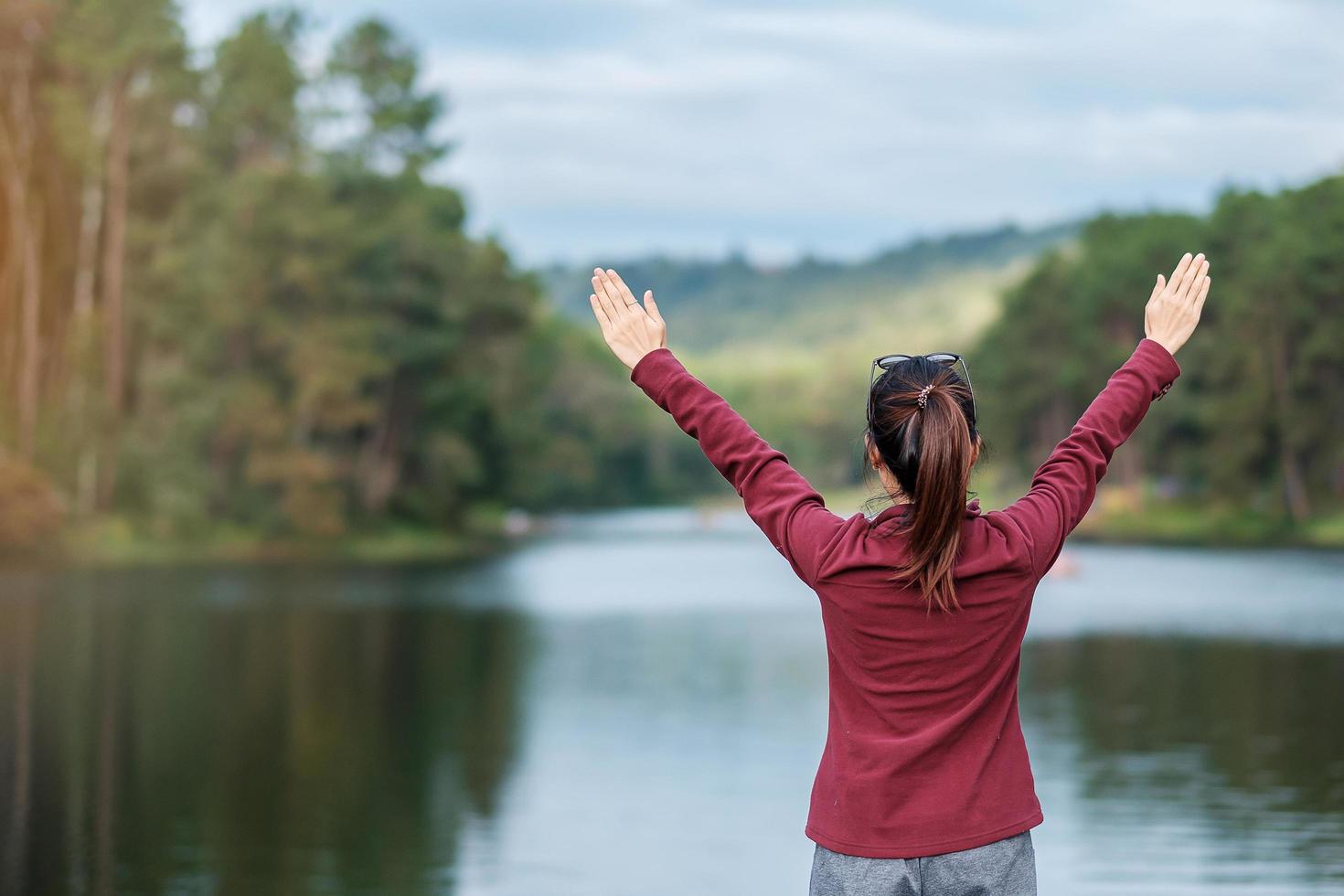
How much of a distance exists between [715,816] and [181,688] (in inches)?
248

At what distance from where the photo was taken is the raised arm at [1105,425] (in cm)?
168

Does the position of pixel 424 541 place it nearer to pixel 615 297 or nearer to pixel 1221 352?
pixel 1221 352

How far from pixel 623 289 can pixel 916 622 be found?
0.51 metres

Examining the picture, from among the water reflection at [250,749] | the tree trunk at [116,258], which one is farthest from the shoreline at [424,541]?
the water reflection at [250,749]

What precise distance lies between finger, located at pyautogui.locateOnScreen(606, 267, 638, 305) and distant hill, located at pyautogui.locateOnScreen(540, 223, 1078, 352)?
15460 cm

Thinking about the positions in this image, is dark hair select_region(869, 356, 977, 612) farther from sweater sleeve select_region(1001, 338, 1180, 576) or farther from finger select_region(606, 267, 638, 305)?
finger select_region(606, 267, 638, 305)

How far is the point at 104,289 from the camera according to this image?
1480 inches

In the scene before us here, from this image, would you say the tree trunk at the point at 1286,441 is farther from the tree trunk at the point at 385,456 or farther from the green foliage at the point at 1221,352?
the tree trunk at the point at 385,456

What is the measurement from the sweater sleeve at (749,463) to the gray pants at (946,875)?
325 millimetres

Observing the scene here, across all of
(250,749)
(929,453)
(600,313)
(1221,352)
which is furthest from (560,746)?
(1221,352)

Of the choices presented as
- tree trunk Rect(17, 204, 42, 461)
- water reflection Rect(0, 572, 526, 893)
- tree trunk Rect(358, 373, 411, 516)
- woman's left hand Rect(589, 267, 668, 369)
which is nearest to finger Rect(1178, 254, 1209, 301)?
woman's left hand Rect(589, 267, 668, 369)

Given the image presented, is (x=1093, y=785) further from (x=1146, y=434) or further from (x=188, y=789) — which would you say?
(x=1146, y=434)

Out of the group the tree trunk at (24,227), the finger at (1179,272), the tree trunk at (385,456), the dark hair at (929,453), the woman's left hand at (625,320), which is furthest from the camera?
the tree trunk at (385,456)

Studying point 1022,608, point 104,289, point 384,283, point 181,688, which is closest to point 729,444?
point 1022,608
